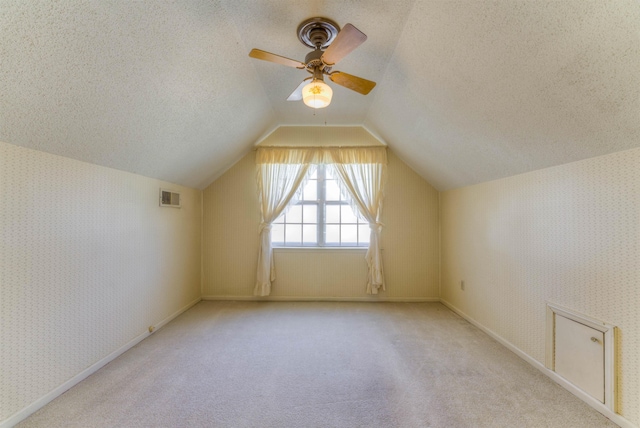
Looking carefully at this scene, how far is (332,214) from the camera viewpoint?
4.19 metres

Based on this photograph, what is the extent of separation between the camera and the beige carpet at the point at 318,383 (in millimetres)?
1680

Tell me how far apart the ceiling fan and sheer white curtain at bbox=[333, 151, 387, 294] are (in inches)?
75.8

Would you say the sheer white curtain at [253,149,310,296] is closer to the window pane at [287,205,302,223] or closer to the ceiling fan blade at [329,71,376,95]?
the window pane at [287,205,302,223]

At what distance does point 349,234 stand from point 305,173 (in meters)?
1.14

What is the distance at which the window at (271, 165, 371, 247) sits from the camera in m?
4.17

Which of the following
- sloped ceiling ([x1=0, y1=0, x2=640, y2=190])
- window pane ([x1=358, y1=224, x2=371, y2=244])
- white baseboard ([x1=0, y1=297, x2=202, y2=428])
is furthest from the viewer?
window pane ([x1=358, y1=224, x2=371, y2=244])

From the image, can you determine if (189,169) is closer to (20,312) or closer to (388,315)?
(20,312)

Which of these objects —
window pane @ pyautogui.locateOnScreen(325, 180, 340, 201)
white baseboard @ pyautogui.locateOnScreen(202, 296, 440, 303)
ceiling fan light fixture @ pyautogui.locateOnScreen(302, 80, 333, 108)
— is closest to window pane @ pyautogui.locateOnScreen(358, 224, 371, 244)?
window pane @ pyautogui.locateOnScreen(325, 180, 340, 201)

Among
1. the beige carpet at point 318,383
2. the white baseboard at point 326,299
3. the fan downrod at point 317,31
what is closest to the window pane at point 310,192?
the white baseboard at point 326,299

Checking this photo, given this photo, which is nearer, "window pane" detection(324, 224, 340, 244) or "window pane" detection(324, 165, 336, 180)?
"window pane" detection(324, 165, 336, 180)

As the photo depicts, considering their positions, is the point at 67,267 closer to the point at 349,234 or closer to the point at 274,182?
the point at 274,182

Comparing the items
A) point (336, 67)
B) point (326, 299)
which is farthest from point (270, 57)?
point (326, 299)

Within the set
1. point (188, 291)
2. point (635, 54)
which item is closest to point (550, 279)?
point (635, 54)

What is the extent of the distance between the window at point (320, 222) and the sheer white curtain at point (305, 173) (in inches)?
8.8
